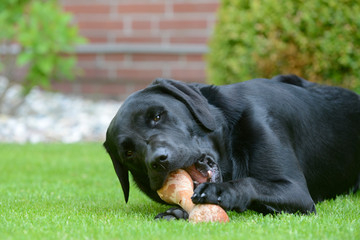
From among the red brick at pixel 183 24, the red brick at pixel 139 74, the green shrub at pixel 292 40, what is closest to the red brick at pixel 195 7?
the red brick at pixel 183 24

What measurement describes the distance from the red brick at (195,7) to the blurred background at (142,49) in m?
0.02

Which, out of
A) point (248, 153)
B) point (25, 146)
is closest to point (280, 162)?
point (248, 153)

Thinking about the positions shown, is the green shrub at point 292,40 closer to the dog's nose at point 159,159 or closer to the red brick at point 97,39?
the dog's nose at point 159,159

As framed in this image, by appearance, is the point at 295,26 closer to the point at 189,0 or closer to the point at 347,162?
the point at 347,162

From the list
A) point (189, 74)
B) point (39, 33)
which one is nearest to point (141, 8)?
point (189, 74)

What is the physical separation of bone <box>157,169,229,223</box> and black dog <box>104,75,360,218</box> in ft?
0.14

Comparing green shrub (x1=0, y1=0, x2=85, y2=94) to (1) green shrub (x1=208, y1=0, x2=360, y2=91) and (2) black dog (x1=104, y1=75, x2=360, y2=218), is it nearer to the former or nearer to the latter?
(1) green shrub (x1=208, y1=0, x2=360, y2=91)

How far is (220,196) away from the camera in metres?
2.98

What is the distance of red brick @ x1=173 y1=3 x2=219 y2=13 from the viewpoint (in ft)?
31.5

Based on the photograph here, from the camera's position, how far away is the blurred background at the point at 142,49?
616cm

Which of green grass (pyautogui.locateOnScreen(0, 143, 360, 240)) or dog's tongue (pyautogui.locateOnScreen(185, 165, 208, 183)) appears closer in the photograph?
green grass (pyautogui.locateOnScreen(0, 143, 360, 240))

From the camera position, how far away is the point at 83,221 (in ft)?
9.85

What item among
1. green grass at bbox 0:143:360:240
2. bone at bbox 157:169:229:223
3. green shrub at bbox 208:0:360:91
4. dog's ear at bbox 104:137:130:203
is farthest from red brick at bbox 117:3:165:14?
bone at bbox 157:169:229:223

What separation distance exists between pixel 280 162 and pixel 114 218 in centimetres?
103
